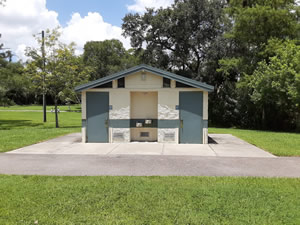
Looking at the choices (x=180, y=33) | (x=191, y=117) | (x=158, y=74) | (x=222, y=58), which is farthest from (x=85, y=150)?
(x=180, y=33)

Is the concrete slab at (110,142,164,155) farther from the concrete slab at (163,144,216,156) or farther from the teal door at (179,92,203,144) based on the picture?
the teal door at (179,92,203,144)

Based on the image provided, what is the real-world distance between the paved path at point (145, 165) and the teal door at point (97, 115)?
3.03 meters

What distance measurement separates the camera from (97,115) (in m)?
11.0

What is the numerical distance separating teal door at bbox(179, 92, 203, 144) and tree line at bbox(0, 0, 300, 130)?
845 cm

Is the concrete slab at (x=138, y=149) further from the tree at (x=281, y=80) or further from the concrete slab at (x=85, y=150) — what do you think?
the tree at (x=281, y=80)

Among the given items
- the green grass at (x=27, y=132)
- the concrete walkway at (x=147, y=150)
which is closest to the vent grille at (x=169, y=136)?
the concrete walkway at (x=147, y=150)

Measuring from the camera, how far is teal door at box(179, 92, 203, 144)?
10.7 meters

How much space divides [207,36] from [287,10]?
677 cm

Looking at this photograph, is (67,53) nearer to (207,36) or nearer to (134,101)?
(134,101)

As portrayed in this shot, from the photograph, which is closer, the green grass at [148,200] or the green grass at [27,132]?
the green grass at [148,200]

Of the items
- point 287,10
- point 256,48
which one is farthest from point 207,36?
point 287,10

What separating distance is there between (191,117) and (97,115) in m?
3.93

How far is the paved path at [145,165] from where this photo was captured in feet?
19.9

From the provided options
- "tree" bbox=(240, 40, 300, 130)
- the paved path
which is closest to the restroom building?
the paved path
